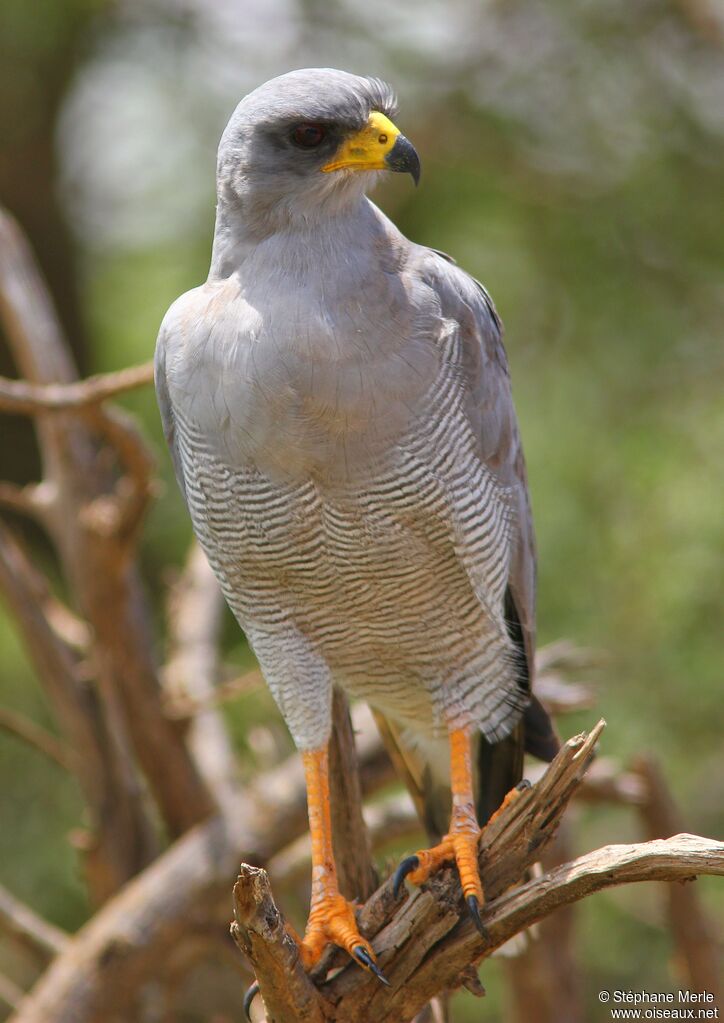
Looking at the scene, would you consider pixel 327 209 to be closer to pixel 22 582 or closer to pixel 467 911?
pixel 467 911

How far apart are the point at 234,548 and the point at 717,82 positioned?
590 cm

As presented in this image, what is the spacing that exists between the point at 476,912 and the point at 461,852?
8.4 inches

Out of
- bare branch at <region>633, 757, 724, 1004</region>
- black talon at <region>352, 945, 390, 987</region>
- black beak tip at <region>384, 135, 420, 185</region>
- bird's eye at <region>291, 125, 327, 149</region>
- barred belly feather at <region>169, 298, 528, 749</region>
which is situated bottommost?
bare branch at <region>633, 757, 724, 1004</region>

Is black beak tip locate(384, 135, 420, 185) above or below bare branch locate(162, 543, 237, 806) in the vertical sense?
above

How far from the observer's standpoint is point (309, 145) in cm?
290

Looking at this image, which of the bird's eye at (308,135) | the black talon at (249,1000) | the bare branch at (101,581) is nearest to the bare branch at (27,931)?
the bare branch at (101,581)

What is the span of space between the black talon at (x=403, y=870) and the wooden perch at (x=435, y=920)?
0.08ft

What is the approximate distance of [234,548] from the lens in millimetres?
3098

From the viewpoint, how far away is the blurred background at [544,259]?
6316 mm

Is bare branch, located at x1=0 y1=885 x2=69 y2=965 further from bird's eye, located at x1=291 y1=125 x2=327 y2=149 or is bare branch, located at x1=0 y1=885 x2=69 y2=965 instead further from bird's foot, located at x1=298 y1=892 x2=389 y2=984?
bird's eye, located at x1=291 y1=125 x2=327 y2=149

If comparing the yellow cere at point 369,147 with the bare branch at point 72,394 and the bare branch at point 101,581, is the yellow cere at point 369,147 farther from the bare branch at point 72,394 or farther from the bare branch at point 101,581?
the bare branch at point 101,581

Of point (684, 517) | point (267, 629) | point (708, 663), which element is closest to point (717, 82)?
point (684, 517)

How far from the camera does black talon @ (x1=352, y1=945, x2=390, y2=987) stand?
2.89 metres

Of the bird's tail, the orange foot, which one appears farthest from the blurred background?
the orange foot
